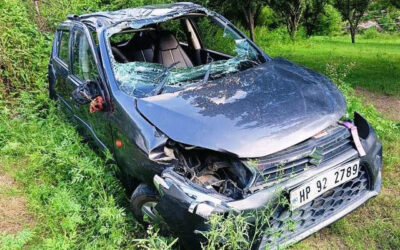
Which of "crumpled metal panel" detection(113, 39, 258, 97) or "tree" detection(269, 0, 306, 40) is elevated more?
"crumpled metal panel" detection(113, 39, 258, 97)

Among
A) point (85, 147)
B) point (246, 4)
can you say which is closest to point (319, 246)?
point (85, 147)

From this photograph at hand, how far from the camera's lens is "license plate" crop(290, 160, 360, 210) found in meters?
2.55

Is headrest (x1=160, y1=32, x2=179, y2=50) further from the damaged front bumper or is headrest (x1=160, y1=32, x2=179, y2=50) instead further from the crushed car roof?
the damaged front bumper

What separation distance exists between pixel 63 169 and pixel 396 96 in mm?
5004

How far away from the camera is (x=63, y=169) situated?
13.3ft

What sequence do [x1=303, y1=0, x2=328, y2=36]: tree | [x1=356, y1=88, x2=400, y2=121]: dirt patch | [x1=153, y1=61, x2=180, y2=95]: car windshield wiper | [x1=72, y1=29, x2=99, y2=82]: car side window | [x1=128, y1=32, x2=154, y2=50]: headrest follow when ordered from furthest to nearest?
[x1=303, y1=0, x2=328, y2=36]: tree
[x1=356, y1=88, x2=400, y2=121]: dirt patch
[x1=128, y1=32, x2=154, y2=50]: headrest
[x1=72, y1=29, x2=99, y2=82]: car side window
[x1=153, y1=61, x2=180, y2=95]: car windshield wiper

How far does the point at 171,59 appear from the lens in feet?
13.9

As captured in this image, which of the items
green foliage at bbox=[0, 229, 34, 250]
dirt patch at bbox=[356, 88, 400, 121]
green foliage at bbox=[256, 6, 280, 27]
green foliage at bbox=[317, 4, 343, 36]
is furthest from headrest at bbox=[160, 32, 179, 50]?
green foliage at bbox=[317, 4, 343, 36]

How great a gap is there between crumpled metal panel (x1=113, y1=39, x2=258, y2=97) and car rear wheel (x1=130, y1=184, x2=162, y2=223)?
81 cm

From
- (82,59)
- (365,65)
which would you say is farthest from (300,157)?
(365,65)

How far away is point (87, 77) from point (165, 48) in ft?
2.94

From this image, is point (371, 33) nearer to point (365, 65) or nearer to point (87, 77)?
point (365, 65)

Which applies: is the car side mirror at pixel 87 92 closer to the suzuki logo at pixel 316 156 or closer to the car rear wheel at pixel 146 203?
the car rear wheel at pixel 146 203

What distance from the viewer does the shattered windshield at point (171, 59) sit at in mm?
3512
